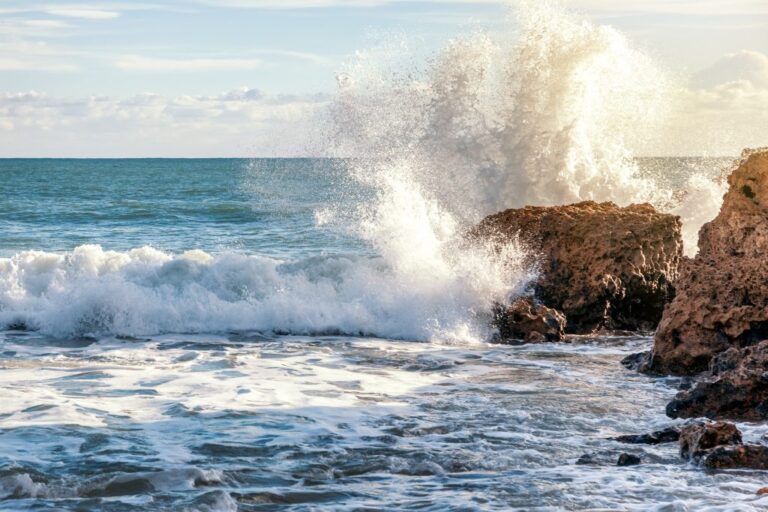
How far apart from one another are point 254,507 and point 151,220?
22873mm

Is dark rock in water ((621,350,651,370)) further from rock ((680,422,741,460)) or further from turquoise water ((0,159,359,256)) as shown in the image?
turquoise water ((0,159,359,256))

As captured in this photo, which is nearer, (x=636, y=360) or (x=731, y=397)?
(x=731, y=397)

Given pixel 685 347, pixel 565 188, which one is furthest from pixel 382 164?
pixel 685 347

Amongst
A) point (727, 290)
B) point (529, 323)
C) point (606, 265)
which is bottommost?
point (529, 323)

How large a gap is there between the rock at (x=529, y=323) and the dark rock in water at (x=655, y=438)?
12.2ft

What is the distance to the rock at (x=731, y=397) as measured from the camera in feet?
21.3

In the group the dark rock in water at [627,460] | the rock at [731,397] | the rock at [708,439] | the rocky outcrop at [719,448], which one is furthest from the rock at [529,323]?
the dark rock in water at [627,460]

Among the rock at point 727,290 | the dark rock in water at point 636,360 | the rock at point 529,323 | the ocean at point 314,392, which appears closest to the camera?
the ocean at point 314,392

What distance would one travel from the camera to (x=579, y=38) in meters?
14.7

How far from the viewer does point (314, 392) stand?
759 centimetres

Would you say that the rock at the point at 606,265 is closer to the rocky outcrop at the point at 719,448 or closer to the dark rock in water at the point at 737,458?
the rocky outcrop at the point at 719,448

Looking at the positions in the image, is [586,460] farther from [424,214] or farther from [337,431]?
[424,214]

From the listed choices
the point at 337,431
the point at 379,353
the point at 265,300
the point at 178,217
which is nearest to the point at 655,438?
the point at 337,431

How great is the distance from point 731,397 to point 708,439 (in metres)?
1.06
